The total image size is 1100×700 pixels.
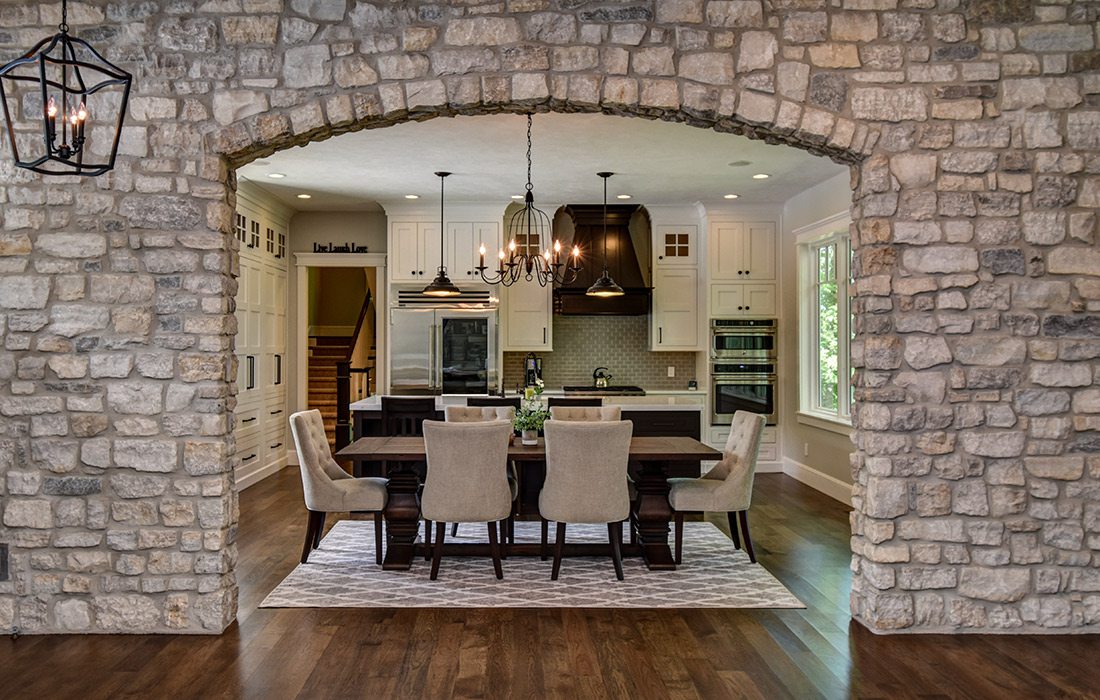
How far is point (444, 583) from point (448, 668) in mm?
1260

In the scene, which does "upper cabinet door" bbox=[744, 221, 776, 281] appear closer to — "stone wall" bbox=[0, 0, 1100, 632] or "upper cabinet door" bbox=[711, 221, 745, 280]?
"upper cabinet door" bbox=[711, 221, 745, 280]

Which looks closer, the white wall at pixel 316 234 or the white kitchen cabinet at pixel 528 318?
the white kitchen cabinet at pixel 528 318

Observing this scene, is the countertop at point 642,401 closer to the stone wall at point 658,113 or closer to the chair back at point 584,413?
the chair back at point 584,413

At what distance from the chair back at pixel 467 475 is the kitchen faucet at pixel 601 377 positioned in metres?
4.53

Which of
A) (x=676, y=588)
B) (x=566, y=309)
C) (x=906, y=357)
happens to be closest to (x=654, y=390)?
(x=566, y=309)

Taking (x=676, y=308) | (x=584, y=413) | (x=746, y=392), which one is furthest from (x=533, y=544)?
(x=676, y=308)

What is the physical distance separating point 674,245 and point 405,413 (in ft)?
12.4

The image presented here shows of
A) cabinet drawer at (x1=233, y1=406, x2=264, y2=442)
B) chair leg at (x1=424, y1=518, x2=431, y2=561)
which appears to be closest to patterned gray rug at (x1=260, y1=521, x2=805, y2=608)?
chair leg at (x1=424, y1=518, x2=431, y2=561)

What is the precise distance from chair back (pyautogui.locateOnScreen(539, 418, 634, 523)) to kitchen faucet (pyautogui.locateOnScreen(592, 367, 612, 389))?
4.44 metres

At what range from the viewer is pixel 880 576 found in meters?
3.98

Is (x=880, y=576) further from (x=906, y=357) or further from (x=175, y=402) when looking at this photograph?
(x=175, y=402)

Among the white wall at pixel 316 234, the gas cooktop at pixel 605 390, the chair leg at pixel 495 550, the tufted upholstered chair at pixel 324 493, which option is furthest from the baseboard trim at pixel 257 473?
the chair leg at pixel 495 550

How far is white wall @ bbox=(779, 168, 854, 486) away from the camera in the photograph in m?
7.55

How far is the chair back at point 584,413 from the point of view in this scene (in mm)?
6102
